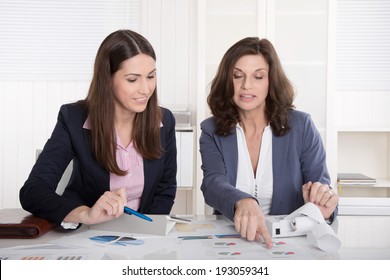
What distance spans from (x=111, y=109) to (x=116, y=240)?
24.6 inches

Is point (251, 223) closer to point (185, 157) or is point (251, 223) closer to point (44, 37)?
point (185, 157)

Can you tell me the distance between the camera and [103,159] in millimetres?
1719

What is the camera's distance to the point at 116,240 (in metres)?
1.29

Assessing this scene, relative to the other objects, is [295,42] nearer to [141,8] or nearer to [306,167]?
[141,8]

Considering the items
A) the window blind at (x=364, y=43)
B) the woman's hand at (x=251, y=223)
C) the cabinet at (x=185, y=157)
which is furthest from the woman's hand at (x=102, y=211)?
the window blind at (x=364, y=43)

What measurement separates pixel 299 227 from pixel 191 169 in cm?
232

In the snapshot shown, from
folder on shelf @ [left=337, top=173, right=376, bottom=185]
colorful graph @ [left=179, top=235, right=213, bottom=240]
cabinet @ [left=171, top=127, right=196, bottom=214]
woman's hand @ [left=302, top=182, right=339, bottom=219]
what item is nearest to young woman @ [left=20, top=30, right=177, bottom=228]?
colorful graph @ [left=179, top=235, right=213, bottom=240]

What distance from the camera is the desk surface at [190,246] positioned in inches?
45.6

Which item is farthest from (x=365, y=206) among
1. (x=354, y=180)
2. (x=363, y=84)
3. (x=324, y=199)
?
(x=324, y=199)

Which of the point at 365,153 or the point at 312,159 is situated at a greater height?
the point at 312,159

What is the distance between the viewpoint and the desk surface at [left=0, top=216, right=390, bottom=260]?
1158mm

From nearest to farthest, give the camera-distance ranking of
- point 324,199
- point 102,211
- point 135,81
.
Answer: point 102,211 → point 324,199 → point 135,81

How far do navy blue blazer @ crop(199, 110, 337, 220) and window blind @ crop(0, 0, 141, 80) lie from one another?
8.44ft

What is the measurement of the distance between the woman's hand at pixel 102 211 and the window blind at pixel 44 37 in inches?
115
